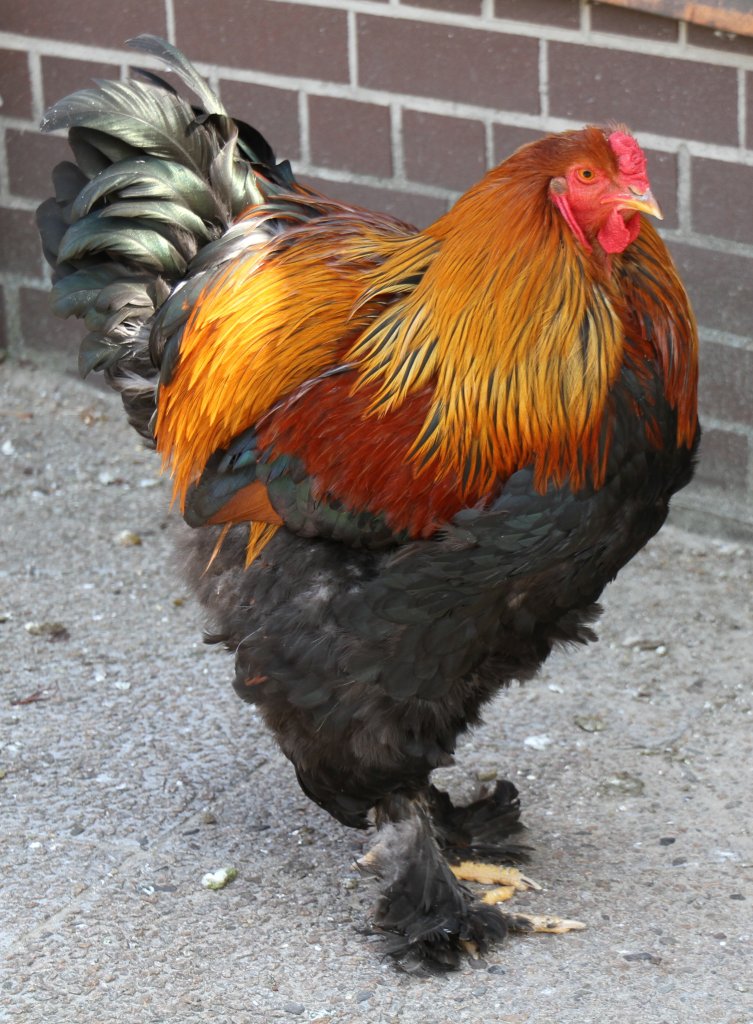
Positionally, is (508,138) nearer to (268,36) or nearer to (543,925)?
(268,36)

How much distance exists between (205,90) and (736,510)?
96.2 inches

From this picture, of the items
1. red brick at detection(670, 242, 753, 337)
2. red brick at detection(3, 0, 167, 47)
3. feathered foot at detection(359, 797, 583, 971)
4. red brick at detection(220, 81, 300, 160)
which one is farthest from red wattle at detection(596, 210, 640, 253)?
red brick at detection(3, 0, 167, 47)

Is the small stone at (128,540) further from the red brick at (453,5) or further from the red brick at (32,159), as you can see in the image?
the red brick at (453,5)

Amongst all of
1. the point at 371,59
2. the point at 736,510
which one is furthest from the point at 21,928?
the point at 371,59

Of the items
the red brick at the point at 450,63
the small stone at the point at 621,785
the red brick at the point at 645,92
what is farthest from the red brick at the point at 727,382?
the small stone at the point at 621,785

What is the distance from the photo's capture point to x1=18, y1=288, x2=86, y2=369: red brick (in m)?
6.62

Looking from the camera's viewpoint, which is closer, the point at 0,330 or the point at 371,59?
the point at 371,59

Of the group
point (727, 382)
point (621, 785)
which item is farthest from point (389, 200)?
point (621, 785)

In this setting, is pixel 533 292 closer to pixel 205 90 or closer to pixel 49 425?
pixel 205 90

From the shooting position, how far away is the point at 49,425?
253 inches

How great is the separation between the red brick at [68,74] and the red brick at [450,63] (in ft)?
3.97

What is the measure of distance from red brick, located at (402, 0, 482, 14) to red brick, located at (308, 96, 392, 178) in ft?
1.28

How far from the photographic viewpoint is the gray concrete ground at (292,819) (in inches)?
136

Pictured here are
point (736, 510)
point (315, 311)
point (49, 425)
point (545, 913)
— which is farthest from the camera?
point (49, 425)
